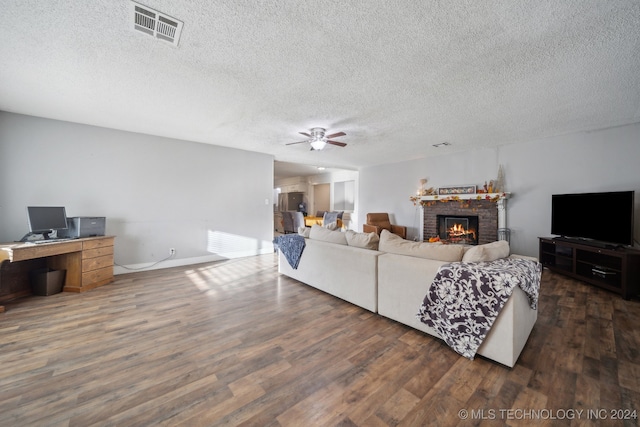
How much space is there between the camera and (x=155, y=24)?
1.66 m

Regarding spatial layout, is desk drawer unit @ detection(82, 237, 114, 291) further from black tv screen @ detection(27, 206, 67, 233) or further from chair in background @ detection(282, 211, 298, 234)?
chair in background @ detection(282, 211, 298, 234)

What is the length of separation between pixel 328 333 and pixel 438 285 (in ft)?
3.46

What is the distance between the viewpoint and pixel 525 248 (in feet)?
15.5

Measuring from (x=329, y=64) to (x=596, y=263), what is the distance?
15.2 feet

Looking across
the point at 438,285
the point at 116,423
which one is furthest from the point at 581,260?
the point at 116,423

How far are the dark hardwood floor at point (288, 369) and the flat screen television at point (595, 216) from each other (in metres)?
1.07

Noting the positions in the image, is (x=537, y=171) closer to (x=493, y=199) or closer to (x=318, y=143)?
(x=493, y=199)

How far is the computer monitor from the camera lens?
2965mm

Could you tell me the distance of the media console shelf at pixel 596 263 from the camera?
2.96m

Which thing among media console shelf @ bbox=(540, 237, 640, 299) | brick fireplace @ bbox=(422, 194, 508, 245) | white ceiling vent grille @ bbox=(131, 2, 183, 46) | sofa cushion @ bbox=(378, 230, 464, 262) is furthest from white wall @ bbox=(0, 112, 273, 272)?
media console shelf @ bbox=(540, 237, 640, 299)

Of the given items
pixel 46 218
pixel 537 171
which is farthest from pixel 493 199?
pixel 46 218

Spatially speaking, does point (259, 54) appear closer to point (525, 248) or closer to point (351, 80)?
point (351, 80)

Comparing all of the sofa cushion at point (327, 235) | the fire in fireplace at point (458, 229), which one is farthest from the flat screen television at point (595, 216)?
the sofa cushion at point (327, 235)

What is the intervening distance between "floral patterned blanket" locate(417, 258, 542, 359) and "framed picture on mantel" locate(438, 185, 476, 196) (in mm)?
3768
